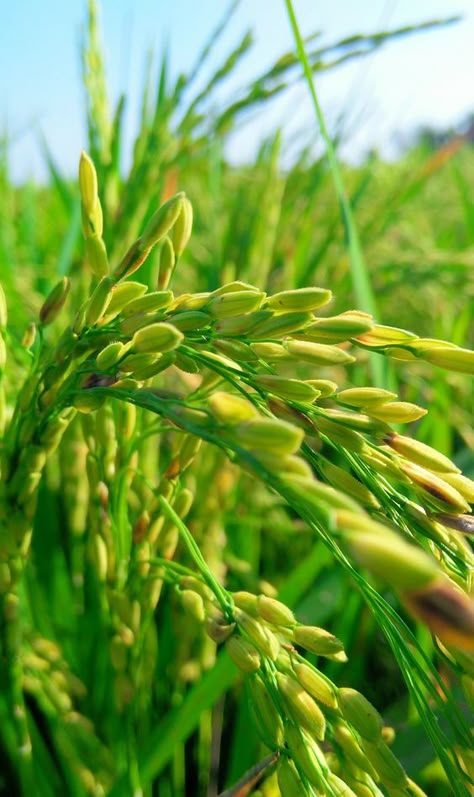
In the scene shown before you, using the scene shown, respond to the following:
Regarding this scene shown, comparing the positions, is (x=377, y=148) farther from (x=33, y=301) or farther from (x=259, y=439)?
(x=259, y=439)

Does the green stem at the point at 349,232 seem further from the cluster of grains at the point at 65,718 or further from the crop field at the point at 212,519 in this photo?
the cluster of grains at the point at 65,718

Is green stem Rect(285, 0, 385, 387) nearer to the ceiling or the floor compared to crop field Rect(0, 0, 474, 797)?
nearer to the ceiling

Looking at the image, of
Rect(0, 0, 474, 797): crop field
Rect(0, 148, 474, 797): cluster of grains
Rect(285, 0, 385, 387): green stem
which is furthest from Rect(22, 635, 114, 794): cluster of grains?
Rect(285, 0, 385, 387): green stem

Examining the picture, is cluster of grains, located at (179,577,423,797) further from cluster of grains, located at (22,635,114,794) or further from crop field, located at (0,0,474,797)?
cluster of grains, located at (22,635,114,794)

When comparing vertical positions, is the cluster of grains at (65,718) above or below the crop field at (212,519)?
below

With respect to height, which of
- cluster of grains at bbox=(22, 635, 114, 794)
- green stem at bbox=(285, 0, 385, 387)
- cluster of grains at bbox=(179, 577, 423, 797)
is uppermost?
green stem at bbox=(285, 0, 385, 387)

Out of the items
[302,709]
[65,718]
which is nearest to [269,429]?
[302,709]

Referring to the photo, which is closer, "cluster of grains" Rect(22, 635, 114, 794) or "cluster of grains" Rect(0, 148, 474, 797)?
"cluster of grains" Rect(0, 148, 474, 797)

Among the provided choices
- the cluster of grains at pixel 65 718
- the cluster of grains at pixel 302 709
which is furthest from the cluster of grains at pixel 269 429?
the cluster of grains at pixel 65 718

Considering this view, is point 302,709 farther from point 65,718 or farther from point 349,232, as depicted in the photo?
point 349,232
